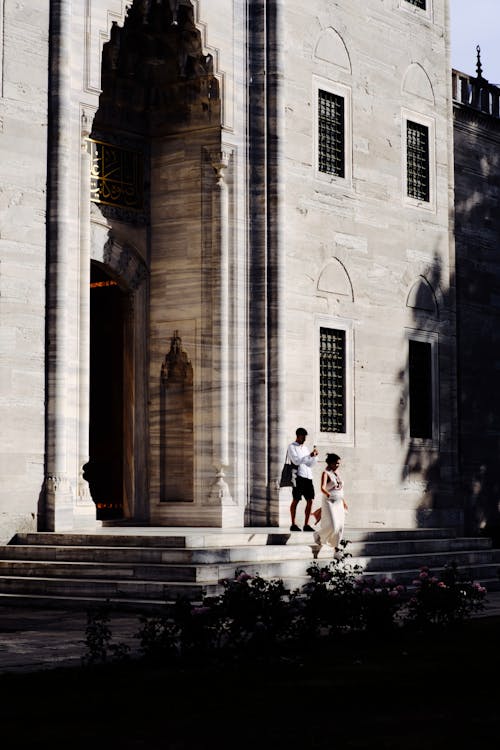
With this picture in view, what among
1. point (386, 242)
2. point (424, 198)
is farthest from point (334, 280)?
point (424, 198)

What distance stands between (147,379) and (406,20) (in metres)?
9.03

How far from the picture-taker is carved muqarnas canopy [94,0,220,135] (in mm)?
23188

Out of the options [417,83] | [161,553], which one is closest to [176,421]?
[161,553]

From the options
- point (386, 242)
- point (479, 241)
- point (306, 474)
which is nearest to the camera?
point (306, 474)

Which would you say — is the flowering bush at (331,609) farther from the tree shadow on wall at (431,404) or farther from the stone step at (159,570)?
the tree shadow on wall at (431,404)

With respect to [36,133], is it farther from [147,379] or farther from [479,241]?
[479,241]

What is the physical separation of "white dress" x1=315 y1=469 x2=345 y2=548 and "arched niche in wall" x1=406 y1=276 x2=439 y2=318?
7428 millimetres

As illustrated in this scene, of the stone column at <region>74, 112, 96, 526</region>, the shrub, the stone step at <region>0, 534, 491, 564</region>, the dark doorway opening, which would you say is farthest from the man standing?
the shrub

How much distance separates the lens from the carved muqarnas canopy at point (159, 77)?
76.1ft

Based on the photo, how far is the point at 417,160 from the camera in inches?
1102

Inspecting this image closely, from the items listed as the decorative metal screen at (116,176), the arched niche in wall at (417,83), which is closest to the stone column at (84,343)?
the decorative metal screen at (116,176)

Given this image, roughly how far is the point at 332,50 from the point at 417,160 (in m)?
3.26

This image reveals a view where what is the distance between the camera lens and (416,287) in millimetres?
27516

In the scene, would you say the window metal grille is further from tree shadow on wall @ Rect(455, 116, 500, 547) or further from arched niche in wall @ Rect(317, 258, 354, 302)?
arched niche in wall @ Rect(317, 258, 354, 302)
